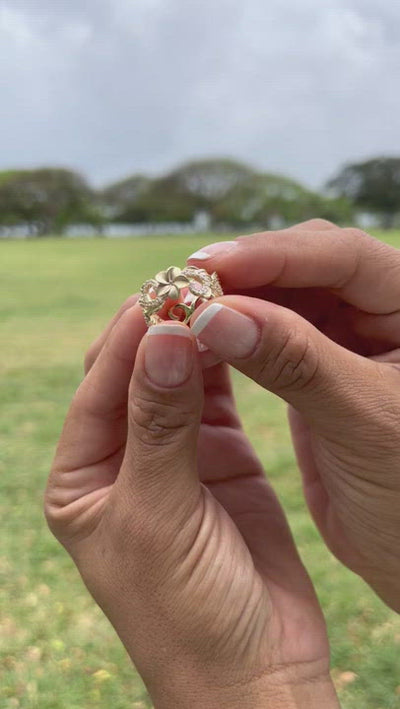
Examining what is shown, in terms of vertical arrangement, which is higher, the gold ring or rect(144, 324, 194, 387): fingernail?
the gold ring

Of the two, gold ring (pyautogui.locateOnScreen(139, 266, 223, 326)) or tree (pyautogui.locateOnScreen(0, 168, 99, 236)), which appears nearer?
gold ring (pyautogui.locateOnScreen(139, 266, 223, 326))

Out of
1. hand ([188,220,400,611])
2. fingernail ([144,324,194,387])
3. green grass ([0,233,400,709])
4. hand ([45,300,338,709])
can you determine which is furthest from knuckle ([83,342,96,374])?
green grass ([0,233,400,709])

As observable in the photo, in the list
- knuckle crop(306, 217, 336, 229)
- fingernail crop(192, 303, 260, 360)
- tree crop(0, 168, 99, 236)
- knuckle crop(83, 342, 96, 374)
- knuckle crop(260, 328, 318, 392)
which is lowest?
tree crop(0, 168, 99, 236)

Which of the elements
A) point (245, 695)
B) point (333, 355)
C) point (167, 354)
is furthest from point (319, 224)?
point (245, 695)

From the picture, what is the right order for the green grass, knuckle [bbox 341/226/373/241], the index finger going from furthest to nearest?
the green grass < knuckle [bbox 341/226/373/241] < the index finger

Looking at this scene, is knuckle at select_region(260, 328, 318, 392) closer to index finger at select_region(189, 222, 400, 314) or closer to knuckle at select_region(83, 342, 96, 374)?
index finger at select_region(189, 222, 400, 314)

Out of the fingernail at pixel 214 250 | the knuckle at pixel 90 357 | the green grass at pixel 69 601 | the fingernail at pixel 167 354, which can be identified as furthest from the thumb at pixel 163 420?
the green grass at pixel 69 601

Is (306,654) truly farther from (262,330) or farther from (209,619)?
(262,330)

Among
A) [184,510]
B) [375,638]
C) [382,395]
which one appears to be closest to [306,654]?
[184,510]

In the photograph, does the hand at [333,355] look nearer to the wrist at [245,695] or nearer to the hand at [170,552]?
the hand at [170,552]
